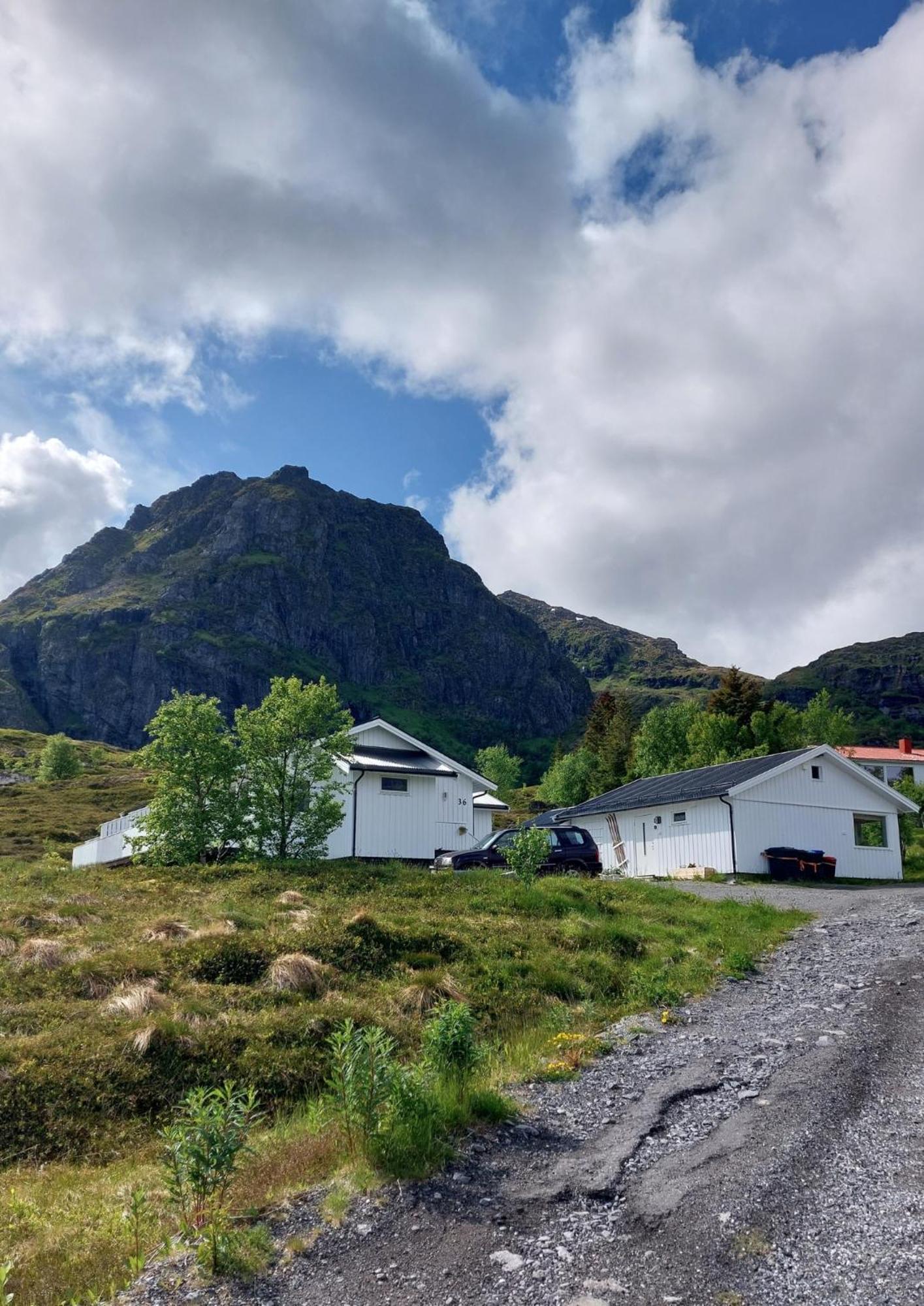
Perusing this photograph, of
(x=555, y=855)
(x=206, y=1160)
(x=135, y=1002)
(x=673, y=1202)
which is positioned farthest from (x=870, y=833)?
(x=206, y=1160)

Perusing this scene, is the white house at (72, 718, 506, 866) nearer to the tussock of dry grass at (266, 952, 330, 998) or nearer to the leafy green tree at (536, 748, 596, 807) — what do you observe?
the tussock of dry grass at (266, 952, 330, 998)

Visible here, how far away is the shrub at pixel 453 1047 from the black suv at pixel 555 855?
18.8 m

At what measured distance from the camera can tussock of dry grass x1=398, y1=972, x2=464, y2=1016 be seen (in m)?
12.6

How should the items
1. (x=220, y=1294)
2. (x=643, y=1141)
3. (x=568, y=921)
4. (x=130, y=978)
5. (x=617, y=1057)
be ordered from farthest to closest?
(x=568, y=921)
(x=130, y=978)
(x=617, y=1057)
(x=643, y=1141)
(x=220, y=1294)

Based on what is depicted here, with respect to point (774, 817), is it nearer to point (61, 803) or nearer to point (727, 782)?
point (727, 782)

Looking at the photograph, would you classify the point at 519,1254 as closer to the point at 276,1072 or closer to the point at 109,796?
the point at 276,1072

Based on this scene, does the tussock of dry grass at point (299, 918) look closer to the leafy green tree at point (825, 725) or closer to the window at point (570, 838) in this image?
the window at point (570, 838)

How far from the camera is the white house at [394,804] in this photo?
1359 inches

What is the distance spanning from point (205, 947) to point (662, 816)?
87.6 feet

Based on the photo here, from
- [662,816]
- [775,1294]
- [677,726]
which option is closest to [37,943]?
[775,1294]

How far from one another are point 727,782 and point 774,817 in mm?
2183

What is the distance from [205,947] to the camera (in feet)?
45.2

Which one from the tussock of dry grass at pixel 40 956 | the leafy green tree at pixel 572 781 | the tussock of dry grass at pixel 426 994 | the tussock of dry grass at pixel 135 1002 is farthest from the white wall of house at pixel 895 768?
the tussock of dry grass at pixel 135 1002

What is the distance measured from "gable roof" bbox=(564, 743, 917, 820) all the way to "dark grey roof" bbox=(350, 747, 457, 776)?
9105 mm
